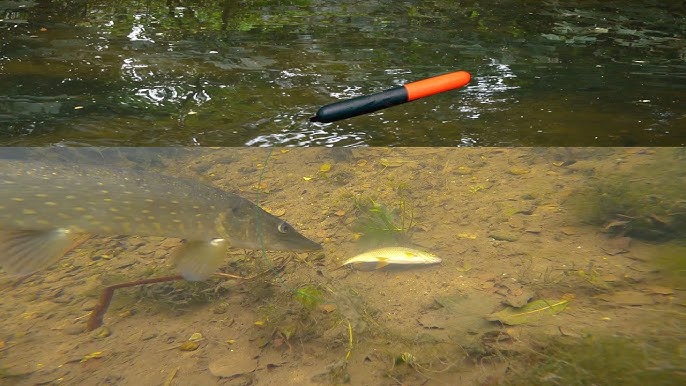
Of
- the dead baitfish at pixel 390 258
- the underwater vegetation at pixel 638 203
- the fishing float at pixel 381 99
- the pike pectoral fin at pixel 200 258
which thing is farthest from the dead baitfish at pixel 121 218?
the underwater vegetation at pixel 638 203

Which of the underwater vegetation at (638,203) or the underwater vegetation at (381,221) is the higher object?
the underwater vegetation at (381,221)

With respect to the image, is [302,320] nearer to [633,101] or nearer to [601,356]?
[601,356]

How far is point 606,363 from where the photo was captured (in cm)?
194

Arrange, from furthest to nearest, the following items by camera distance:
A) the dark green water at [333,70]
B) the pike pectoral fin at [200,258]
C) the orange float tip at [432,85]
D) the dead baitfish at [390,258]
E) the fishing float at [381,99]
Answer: the dark green water at [333,70]
the orange float tip at [432,85]
the fishing float at [381,99]
the dead baitfish at [390,258]
the pike pectoral fin at [200,258]

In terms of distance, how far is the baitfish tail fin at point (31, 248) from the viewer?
2.22 m

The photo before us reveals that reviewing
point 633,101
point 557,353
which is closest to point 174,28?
point 633,101

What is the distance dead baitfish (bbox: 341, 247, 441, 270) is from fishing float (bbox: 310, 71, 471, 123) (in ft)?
1.70

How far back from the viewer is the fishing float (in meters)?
2.49

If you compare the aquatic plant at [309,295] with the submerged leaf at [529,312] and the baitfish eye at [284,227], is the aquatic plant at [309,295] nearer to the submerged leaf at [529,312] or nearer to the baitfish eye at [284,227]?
the baitfish eye at [284,227]

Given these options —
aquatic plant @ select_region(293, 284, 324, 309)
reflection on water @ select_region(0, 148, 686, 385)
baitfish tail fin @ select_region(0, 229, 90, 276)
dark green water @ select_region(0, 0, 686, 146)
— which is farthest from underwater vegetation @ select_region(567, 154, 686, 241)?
baitfish tail fin @ select_region(0, 229, 90, 276)

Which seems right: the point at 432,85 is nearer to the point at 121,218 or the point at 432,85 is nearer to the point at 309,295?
the point at 309,295

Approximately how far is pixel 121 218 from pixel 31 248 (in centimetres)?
30

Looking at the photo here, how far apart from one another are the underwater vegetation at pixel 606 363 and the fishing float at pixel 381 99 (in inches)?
41.8

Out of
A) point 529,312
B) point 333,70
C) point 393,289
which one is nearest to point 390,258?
point 393,289
